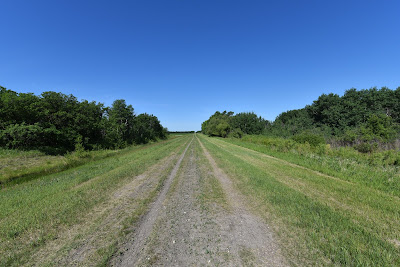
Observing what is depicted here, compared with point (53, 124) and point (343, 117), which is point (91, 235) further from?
point (343, 117)

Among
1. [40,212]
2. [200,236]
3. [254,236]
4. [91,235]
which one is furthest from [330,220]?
[40,212]

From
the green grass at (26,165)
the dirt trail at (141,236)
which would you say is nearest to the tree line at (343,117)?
the dirt trail at (141,236)

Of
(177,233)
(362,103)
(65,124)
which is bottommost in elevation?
(177,233)

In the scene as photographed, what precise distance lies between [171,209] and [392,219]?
6340 mm

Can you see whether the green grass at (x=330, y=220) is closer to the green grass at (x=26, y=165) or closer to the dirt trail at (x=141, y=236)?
the dirt trail at (x=141, y=236)

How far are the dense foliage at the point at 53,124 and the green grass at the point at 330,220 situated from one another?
78.1 ft

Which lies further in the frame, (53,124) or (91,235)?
(53,124)

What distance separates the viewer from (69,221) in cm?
417

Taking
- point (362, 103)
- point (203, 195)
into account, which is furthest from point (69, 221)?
point (362, 103)

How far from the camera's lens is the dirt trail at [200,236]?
290 centimetres

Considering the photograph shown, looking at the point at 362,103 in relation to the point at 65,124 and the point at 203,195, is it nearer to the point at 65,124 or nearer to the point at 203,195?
the point at 203,195

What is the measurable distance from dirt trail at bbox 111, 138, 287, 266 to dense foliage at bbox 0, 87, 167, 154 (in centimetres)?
2146

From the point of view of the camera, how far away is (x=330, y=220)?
4152mm

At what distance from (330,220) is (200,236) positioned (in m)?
3.53
